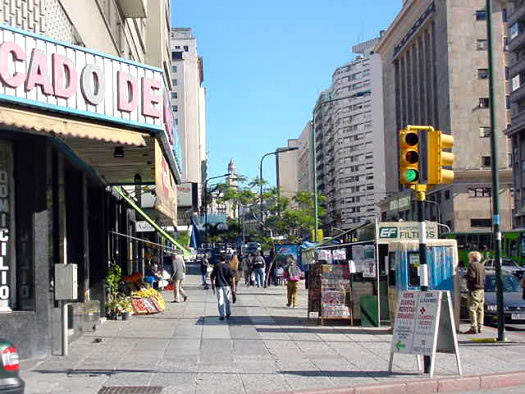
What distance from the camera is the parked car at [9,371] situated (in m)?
7.23

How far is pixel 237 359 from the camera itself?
516 inches

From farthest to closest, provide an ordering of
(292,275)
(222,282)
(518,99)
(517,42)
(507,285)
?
(518,99)
(517,42)
(292,275)
(507,285)
(222,282)

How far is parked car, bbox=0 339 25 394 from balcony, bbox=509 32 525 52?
6750 centimetres

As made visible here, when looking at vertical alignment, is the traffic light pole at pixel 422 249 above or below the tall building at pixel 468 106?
below

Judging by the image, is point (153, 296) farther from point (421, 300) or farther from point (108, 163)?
point (421, 300)

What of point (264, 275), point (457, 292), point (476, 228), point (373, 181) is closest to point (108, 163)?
point (457, 292)

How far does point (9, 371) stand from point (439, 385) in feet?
19.7

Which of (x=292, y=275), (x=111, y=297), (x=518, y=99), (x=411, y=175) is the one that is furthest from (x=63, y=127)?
(x=518, y=99)

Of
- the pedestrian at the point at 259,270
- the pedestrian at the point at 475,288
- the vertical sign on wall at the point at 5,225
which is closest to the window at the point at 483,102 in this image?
the pedestrian at the point at 259,270

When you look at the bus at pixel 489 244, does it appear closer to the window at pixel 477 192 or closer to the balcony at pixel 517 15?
the balcony at pixel 517 15

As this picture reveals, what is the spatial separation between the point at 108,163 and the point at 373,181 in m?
128

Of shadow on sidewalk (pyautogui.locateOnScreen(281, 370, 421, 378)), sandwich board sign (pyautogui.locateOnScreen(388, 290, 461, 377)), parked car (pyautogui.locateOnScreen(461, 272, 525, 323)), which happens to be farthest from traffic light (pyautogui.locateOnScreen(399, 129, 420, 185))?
parked car (pyautogui.locateOnScreen(461, 272, 525, 323))

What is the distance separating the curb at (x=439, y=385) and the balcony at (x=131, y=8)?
1817 cm

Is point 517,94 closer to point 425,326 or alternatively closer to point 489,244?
point 489,244
